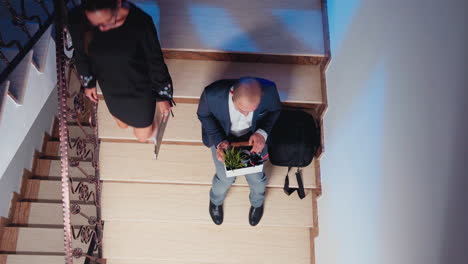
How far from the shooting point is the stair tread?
3156mm

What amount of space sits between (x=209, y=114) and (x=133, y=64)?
27.0 inches

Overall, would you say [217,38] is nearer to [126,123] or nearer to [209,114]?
[209,114]

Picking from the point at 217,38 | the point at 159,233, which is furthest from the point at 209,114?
the point at 159,233

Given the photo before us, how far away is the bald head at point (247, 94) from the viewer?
7.57ft

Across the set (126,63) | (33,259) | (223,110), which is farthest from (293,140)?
(33,259)

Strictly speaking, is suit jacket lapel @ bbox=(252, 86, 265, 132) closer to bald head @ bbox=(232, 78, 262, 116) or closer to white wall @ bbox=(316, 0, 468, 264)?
bald head @ bbox=(232, 78, 262, 116)

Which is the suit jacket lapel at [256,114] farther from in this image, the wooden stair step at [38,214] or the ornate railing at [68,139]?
the wooden stair step at [38,214]

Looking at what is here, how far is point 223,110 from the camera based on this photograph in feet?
8.54

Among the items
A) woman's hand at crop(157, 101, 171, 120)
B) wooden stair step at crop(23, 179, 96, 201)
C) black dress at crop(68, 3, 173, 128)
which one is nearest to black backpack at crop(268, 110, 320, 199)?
woman's hand at crop(157, 101, 171, 120)

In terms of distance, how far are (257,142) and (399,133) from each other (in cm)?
103

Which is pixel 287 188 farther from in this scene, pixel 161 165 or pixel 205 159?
pixel 161 165

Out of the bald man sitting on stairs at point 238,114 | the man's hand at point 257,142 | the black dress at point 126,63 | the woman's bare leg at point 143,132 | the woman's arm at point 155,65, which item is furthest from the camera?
the woman's bare leg at point 143,132

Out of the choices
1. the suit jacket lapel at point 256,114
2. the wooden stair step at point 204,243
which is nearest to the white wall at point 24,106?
the wooden stair step at point 204,243

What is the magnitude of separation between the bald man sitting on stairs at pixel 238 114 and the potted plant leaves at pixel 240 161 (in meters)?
0.06
